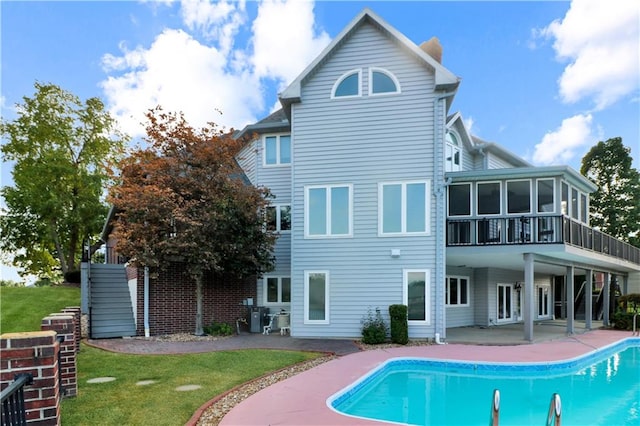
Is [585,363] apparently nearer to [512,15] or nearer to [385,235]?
[385,235]

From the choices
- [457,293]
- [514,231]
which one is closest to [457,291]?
[457,293]

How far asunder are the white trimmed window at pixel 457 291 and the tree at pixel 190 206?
23.8 ft

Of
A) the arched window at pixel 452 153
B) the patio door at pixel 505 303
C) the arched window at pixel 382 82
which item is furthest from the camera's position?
the patio door at pixel 505 303

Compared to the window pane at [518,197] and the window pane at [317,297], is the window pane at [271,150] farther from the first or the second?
the window pane at [518,197]

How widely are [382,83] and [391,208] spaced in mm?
3962

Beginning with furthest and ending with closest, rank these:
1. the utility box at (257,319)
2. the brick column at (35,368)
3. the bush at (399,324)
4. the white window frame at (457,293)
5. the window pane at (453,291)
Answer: the window pane at (453,291)
the white window frame at (457,293)
the utility box at (257,319)
the bush at (399,324)
the brick column at (35,368)

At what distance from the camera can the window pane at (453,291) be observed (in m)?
17.4

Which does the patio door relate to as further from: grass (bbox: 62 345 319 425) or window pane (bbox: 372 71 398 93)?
grass (bbox: 62 345 319 425)

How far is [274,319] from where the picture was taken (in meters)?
16.2

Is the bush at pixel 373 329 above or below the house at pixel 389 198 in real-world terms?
below

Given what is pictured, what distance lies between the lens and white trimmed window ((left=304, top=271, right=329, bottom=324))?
1378 centimetres

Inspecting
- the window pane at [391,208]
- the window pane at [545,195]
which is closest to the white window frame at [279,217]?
the window pane at [391,208]

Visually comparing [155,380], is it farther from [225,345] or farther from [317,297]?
[317,297]

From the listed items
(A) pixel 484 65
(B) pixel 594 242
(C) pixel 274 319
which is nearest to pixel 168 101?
(C) pixel 274 319
